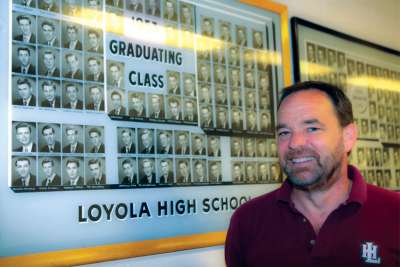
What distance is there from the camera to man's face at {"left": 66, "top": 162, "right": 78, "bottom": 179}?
37.0 inches

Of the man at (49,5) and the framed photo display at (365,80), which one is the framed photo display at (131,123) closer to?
the man at (49,5)

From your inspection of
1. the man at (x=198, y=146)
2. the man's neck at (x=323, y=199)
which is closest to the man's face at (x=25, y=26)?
the man at (x=198, y=146)

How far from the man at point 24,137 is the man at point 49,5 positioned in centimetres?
27

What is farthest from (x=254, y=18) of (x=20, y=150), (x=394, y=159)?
(x=394, y=159)

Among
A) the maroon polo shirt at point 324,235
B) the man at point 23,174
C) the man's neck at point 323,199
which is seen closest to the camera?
the man at point 23,174

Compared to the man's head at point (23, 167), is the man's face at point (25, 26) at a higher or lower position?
higher

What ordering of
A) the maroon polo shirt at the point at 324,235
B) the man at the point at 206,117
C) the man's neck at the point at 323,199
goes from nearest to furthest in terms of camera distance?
the maroon polo shirt at the point at 324,235 < the man's neck at the point at 323,199 < the man at the point at 206,117

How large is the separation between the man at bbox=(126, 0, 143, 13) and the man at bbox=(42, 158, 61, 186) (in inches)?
17.7

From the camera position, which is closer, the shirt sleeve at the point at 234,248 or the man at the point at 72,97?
the man at the point at 72,97

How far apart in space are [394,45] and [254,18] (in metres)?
0.95

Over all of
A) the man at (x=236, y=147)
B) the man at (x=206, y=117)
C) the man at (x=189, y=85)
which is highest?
the man at (x=189, y=85)

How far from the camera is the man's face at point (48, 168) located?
909mm

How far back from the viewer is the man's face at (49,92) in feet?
3.04

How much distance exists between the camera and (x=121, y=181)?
3.34 ft
